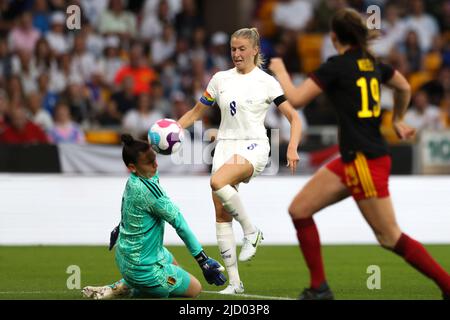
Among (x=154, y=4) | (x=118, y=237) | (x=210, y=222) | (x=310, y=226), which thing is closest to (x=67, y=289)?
(x=118, y=237)

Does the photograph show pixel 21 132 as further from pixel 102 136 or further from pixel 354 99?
pixel 354 99

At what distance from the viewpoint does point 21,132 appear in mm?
16906

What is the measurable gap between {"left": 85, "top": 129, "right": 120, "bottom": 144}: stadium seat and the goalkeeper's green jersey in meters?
8.84

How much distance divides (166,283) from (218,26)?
14.1 meters

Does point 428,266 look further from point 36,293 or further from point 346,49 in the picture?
point 36,293

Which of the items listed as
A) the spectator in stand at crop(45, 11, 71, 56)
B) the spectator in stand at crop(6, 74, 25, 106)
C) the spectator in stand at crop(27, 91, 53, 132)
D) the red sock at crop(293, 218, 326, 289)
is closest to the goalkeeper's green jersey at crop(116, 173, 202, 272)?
the red sock at crop(293, 218, 326, 289)

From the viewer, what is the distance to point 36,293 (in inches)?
356

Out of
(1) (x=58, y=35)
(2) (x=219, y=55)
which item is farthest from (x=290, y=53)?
(1) (x=58, y=35)

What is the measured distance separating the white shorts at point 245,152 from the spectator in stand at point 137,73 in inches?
384

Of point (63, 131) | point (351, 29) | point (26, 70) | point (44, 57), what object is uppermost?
point (351, 29)

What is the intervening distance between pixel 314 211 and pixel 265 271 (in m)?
3.23

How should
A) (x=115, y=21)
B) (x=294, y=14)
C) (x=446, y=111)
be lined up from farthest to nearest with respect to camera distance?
(x=294, y=14)
(x=115, y=21)
(x=446, y=111)

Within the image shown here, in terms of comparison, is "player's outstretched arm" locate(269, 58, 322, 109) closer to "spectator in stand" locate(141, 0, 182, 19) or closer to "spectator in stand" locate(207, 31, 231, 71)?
"spectator in stand" locate(207, 31, 231, 71)

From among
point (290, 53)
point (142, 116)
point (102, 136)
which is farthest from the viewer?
point (290, 53)
